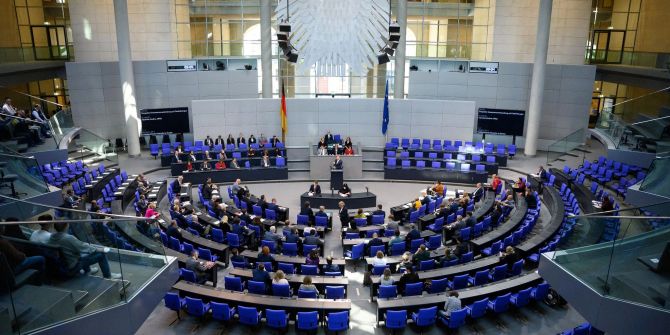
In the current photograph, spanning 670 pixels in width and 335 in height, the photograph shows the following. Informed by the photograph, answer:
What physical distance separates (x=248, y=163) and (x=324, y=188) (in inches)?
134

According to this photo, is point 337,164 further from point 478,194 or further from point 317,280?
point 317,280

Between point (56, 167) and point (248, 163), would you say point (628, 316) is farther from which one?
point (56, 167)

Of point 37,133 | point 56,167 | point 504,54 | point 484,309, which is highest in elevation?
point 504,54

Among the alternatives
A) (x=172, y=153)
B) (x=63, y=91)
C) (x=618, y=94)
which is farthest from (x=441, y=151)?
(x=63, y=91)

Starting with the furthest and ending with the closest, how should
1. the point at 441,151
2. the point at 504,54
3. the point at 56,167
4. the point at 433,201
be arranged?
the point at 504,54 < the point at 441,151 < the point at 56,167 < the point at 433,201

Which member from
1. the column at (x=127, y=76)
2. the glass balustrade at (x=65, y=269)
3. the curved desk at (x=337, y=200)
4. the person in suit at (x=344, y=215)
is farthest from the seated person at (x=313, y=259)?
the column at (x=127, y=76)

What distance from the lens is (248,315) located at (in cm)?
953

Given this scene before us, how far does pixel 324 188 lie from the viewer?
19703 millimetres

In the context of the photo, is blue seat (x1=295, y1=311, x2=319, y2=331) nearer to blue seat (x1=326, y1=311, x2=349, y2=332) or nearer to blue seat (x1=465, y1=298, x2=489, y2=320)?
blue seat (x1=326, y1=311, x2=349, y2=332)

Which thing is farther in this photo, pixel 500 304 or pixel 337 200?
pixel 337 200

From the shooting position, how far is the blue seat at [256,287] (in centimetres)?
1022

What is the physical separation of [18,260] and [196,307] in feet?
15.4

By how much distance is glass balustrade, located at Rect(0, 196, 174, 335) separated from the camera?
17.5 feet

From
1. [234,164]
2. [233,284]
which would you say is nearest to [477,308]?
[233,284]
